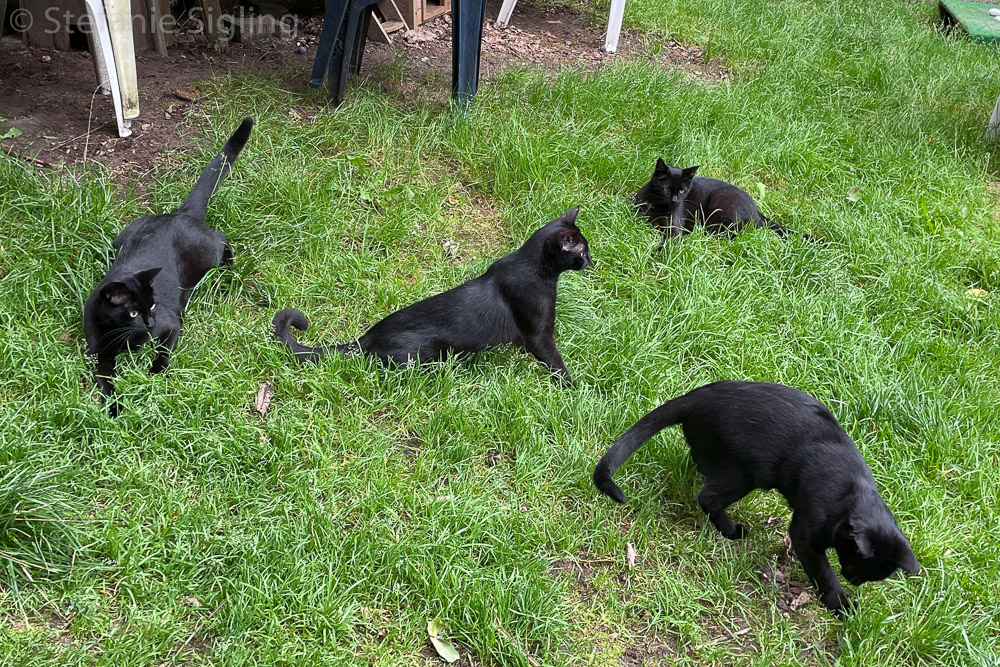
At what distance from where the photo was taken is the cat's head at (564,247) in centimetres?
337

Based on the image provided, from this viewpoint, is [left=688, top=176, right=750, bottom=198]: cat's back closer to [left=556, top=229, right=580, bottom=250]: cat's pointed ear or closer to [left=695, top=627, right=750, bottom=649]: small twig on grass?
[left=556, top=229, right=580, bottom=250]: cat's pointed ear

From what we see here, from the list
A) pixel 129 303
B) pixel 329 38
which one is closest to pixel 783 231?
pixel 329 38

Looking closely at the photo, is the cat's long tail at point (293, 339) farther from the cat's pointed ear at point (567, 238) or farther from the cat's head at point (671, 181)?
the cat's head at point (671, 181)

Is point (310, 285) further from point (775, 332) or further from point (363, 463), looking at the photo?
point (775, 332)

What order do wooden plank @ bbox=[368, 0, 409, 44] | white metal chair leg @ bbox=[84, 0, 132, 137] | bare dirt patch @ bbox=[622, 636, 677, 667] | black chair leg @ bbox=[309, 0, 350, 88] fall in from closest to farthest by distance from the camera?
1. bare dirt patch @ bbox=[622, 636, 677, 667]
2. white metal chair leg @ bbox=[84, 0, 132, 137]
3. black chair leg @ bbox=[309, 0, 350, 88]
4. wooden plank @ bbox=[368, 0, 409, 44]

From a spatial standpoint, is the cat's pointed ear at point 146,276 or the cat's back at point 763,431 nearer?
the cat's back at point 763,431

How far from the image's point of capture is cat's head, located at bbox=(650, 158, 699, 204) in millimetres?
4324

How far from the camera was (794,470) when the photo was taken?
2.63m

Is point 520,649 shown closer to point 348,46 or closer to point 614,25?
point 348,46

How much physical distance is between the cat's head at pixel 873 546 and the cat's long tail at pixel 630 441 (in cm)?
66

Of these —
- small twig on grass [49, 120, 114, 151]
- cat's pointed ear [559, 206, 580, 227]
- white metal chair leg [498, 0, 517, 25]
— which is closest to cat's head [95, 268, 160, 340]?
small twig on grass [49, 120, 114, 151]

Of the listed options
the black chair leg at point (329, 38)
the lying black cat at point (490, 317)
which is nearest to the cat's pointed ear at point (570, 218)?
the lying black cat at point (490, 317)

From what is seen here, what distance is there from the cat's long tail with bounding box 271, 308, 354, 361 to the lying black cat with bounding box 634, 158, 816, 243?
1.99m

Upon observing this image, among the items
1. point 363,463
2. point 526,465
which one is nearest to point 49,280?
point 363,463
